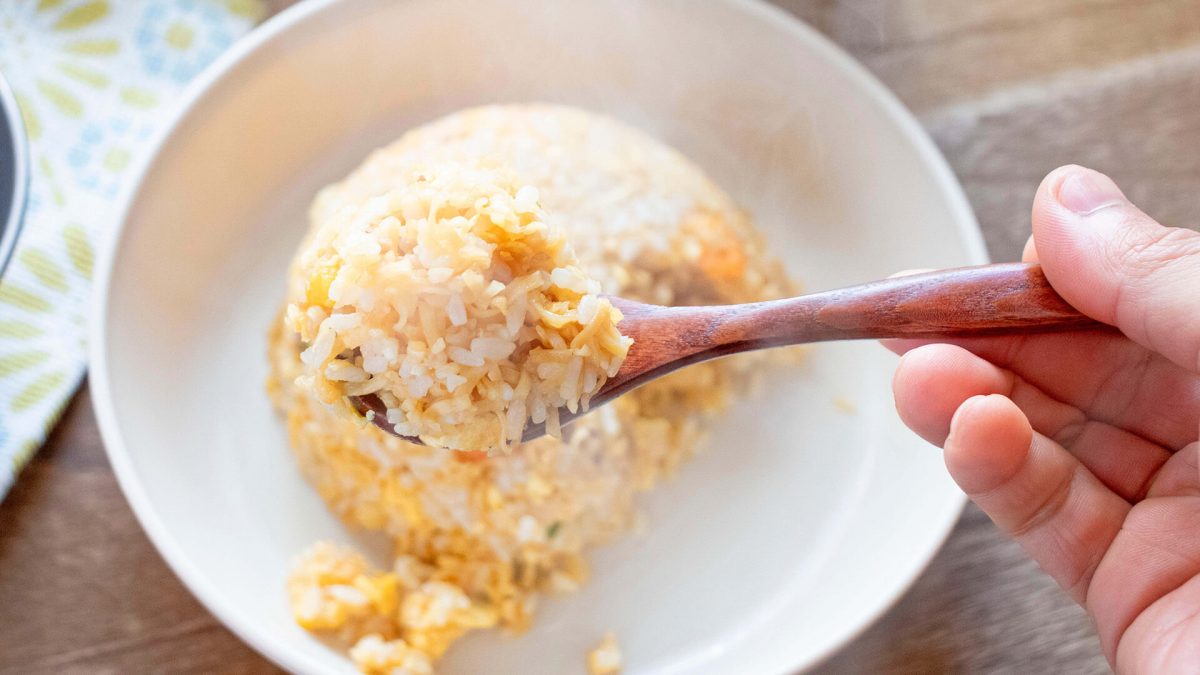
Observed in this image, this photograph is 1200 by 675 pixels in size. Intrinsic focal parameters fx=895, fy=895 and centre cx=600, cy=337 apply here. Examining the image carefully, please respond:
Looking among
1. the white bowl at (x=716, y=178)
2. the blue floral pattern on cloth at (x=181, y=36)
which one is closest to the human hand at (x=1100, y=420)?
the white bowl at (x=716, y=178)

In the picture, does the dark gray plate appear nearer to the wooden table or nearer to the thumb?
the wooden table

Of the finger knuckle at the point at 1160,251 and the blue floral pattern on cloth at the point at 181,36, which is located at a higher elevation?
the finger knuckle at the point at 1160,251

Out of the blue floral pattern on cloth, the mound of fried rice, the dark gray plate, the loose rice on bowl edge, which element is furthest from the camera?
the blue floral pattern on cloth

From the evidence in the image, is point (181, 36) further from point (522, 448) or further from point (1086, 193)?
point (1086, 193)

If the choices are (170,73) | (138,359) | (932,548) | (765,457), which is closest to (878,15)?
(765,457)

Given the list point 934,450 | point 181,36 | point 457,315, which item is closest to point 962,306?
point 934,450

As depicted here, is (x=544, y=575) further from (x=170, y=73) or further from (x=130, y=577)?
(x=170, y=73)

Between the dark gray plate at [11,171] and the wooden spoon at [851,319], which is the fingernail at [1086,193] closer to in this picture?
the wooden spoon at [851,319]

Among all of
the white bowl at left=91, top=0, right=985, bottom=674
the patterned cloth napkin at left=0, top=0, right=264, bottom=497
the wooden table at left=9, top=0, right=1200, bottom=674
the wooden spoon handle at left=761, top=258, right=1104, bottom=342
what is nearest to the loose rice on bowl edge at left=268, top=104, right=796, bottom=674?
the white bowl at left=91, top=0, right=985, bottom=674
